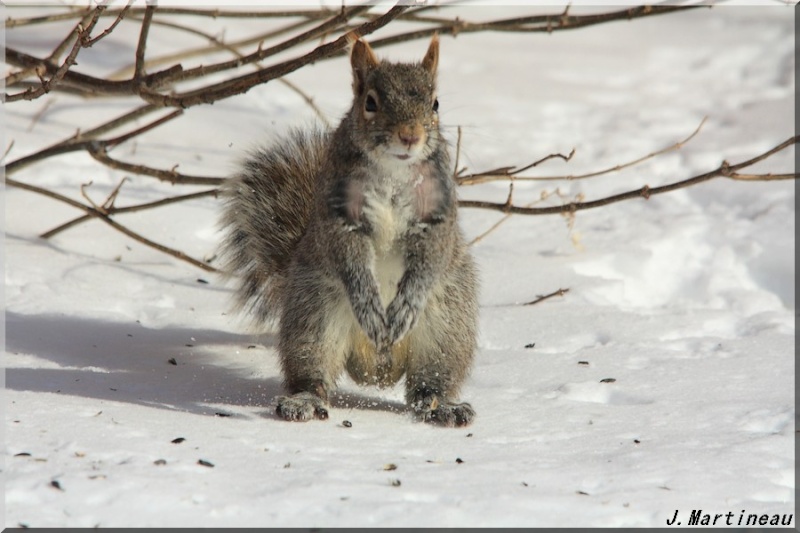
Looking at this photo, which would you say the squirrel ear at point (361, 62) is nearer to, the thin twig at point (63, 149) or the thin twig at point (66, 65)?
the thin twig at point (66, 65)

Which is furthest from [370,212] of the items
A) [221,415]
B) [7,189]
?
[7,189]

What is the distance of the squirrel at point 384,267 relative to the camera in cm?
250

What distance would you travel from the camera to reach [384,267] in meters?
2.63

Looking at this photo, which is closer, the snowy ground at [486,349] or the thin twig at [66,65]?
the snowy ground at [486,349]

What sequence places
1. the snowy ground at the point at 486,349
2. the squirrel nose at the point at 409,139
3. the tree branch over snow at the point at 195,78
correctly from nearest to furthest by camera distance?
the snowy ground at the point at 486,349 → the squirrel nose at the point at 409,139 → the tree branch over snow at the point at 195,78

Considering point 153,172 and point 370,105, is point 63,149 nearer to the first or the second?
point 153,172

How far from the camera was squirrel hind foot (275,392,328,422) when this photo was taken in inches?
96.9

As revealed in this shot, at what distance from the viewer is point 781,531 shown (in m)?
1.87

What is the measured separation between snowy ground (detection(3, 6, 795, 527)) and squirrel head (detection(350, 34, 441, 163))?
0.64 metres

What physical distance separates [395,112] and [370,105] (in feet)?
0.26

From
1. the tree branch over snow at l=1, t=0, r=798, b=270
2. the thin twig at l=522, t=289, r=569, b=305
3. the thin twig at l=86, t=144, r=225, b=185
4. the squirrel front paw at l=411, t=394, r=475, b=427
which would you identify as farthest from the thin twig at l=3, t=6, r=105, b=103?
the thin twig at l=522, t=289, r=569, b=305

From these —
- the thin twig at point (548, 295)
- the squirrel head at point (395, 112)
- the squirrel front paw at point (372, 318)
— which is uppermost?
the squirrel head at point (395, 112)

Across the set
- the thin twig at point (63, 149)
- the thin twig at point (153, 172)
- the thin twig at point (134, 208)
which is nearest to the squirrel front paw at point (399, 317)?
the thin twig at point (134, 208)

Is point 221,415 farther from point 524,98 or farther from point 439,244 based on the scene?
point 524,98
